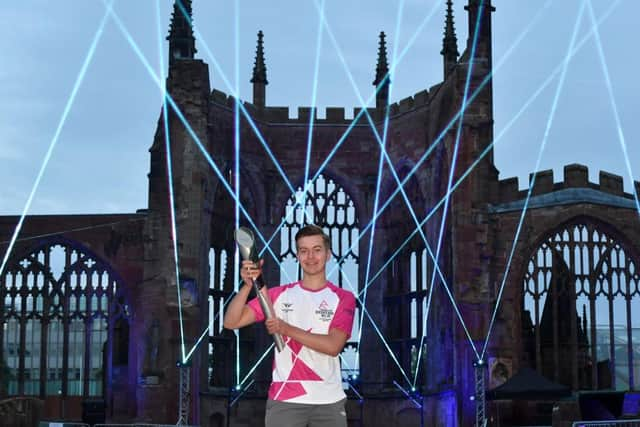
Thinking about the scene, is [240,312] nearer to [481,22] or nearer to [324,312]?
[324,312]

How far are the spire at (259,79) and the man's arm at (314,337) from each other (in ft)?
109

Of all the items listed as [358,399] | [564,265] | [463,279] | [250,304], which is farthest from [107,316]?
[250,304]

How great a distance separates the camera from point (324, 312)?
4887 mm

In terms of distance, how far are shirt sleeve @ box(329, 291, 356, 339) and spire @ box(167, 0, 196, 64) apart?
2913 centimetres

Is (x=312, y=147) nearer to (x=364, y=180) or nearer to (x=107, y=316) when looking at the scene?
(x=364, y=180)

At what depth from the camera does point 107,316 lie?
33.6 metres

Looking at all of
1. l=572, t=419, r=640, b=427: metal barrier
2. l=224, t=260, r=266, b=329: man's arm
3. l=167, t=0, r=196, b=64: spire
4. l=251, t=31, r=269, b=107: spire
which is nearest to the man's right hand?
l=224, t=260, r=266, b=329: man's arm

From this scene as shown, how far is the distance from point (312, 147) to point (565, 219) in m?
9.69

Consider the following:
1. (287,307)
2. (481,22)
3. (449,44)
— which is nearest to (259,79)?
(449,44)

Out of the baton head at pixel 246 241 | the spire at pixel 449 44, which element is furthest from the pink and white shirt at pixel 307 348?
the spire at pixel 449 44

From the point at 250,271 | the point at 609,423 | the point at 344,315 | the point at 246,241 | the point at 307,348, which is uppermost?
the point at 246,241

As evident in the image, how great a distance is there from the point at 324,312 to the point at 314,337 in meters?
0.17

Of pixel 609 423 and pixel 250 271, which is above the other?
pixel 250 271

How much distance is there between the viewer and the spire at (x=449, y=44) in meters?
34.9
